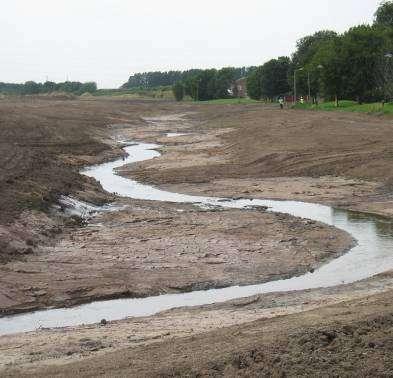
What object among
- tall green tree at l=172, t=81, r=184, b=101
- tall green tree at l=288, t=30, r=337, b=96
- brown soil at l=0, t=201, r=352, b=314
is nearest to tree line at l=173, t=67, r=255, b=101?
tall green tree at l=172, t=81, r=184, b=101

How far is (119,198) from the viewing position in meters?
25.5

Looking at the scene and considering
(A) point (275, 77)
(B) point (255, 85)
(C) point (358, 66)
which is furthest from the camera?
(B) point (255, 85)

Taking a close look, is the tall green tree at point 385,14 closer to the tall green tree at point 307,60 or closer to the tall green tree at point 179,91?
the tall green tree at point 307,60

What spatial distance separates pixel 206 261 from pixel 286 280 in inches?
84.6

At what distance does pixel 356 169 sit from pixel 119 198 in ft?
33.6

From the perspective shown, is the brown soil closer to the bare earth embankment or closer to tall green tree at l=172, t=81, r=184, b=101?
the bare earth embankment

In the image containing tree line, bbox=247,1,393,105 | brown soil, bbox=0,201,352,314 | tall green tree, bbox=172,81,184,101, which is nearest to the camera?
brown soil, bbox=0,201,352,314

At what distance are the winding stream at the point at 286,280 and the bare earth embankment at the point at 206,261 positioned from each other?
36 cm

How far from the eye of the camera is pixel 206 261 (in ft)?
51.6

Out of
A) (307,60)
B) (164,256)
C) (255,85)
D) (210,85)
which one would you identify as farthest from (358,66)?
(210,85)

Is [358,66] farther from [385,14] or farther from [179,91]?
[179,91]

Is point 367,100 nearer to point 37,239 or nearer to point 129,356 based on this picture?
point 37,239

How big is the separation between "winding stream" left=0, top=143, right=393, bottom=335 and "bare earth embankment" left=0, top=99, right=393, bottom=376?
359mm

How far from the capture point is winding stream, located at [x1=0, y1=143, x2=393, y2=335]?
40.1 feet
